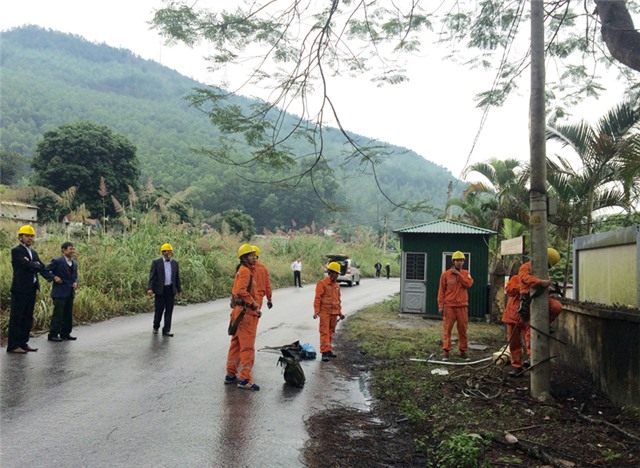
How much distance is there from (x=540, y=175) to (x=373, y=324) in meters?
8.30

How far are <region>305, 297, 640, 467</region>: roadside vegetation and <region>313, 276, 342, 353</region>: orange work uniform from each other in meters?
0.63

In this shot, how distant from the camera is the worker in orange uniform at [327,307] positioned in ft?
29.7

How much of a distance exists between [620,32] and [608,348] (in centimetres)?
371

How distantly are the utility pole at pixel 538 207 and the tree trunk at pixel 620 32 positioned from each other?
792mm

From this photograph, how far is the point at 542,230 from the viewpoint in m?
6.24

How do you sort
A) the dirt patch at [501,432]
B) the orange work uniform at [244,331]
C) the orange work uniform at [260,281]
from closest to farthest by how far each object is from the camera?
the dirt patch at [501,432], the orange work uniform at [244,331], the orange work uniform at [260,281]

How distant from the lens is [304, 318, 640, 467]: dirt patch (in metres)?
4.50

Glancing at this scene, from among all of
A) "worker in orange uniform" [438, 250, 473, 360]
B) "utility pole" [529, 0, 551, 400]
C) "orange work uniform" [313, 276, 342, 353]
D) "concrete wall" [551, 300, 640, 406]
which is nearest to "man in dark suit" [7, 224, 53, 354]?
"orange work uniform" [313, 276, 342, 353]

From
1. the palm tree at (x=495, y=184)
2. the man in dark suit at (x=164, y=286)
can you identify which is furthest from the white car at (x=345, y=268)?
the man in dark suit at (x=164, y=286)

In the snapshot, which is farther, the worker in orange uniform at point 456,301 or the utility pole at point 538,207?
the worker in orange uniform at point 456,301

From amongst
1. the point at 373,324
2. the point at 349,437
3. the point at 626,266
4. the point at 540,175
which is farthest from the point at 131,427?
the point at 373,324

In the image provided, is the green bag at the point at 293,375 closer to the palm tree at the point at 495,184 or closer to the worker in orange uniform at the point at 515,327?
the worker in orange uniform at the point at 515,327

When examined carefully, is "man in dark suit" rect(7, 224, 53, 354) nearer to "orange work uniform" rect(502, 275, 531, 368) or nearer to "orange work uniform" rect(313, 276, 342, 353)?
"orange work uniform" rect(313, 276, 342, 353)

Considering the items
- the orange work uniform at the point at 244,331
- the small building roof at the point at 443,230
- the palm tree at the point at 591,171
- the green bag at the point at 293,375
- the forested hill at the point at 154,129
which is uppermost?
the forested hill at the point at 154,129
